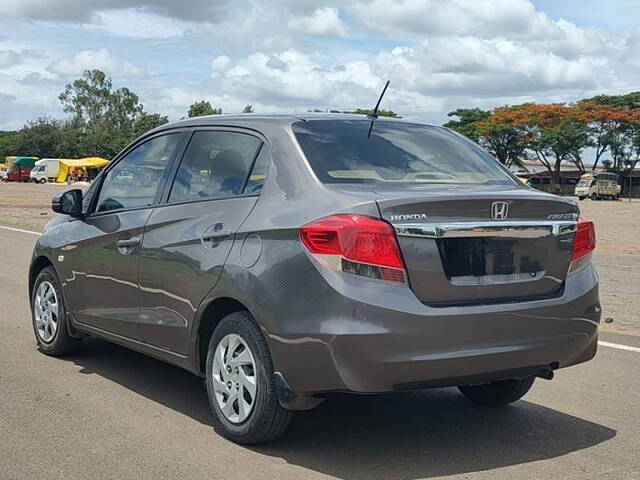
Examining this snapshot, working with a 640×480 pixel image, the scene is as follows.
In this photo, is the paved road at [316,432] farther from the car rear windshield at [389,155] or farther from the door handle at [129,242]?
the car rear windshield at [389,155]

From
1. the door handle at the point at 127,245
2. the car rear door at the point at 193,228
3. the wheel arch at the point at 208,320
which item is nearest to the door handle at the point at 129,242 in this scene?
the door handle at the point at 127,245

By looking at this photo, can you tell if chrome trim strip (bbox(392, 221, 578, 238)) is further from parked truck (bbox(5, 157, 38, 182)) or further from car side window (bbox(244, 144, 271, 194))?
parked truck (bbox(5, 157, 38, 182))

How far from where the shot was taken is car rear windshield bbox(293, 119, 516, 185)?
4801 millimetres

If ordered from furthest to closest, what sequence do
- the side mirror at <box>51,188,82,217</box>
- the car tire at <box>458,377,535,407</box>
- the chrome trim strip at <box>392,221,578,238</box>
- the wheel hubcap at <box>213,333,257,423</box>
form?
the side mirror at <box>51,188,82,217</box> < the car tire at <box>458,377,535,407</box> < the wheel hubcap at <box>213,333,257,423</box> < the chrome trim strip at <box>392,221,578,238</box>

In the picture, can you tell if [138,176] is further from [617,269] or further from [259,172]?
[617,269]

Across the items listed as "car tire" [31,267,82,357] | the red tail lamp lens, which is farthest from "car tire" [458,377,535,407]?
"car tire" [31,267,82,357]

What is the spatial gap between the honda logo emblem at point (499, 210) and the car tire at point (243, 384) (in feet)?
4.44

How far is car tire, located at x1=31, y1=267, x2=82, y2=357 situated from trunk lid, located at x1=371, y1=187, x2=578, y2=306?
3.24m

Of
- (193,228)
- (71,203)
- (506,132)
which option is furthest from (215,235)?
(506,132)

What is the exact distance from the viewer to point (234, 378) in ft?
15.5

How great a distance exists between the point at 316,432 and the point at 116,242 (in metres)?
1.92

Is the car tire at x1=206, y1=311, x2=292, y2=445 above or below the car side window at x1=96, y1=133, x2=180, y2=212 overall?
below

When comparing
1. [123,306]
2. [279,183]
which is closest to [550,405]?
[279,183]

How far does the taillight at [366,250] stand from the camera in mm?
4172
